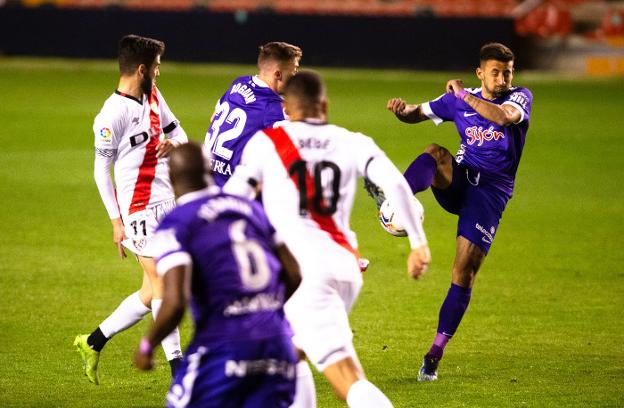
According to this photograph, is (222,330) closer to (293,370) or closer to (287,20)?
(293,370)

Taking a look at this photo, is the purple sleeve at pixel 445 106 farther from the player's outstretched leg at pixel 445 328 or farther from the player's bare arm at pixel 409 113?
the player's outstretched leg at pixel 445 328

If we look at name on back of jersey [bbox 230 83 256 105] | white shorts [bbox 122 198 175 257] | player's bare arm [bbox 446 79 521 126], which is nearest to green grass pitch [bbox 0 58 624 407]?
white shorts [bbox 122 198 175 257]

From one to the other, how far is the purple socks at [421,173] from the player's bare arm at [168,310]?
3113 mm

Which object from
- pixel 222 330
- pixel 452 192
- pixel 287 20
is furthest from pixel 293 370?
pixel 287 20

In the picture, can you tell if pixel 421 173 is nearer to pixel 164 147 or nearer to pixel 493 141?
pixel 493 141

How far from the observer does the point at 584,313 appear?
347 inches

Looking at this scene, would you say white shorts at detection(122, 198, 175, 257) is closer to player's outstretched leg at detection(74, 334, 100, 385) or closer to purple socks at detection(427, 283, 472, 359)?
player's outstretched leg at detection(74, 334, 100, 385)

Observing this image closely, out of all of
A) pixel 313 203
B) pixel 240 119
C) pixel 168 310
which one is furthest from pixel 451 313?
pixel 168 310

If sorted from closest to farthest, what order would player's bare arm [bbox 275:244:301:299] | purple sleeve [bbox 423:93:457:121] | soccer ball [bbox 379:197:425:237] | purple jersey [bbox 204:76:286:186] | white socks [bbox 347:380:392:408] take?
player's bare arm [bbox 275:244:301:299] → white socks [bbox 347:380:392:408] → soccer ball [bbox 379:197:425:237] → purple jersey [bbox 204:76:286:186] → purple sleeve [bbox 423:93:457:121]

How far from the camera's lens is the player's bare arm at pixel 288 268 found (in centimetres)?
467

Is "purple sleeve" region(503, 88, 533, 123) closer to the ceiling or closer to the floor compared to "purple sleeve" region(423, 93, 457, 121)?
closer to the ceiling

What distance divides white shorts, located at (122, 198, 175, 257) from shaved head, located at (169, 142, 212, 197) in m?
2.46

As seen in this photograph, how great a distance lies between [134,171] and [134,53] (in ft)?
2.46

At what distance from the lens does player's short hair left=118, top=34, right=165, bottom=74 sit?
678 cm
